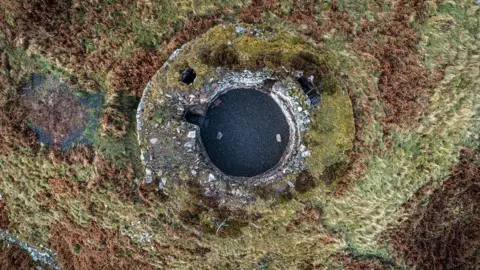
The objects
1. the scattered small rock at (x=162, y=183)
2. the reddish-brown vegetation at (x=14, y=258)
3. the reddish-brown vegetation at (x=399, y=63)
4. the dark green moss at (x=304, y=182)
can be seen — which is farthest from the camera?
the reddish-brown vegetation at (x=14, y=258)

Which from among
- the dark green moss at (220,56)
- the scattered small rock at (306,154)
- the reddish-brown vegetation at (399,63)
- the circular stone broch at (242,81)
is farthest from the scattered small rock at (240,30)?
the scattered small rock at (306,154)

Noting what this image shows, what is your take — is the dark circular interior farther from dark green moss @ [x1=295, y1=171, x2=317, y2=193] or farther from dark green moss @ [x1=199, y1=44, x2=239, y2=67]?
dark green moss @ [x1=199, y1=44, x2=239, y2=67]

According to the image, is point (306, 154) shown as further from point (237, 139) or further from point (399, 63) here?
point (399, 63)

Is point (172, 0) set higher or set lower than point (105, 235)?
higher

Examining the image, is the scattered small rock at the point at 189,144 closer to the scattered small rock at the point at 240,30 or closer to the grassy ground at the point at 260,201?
the grassy ground at the point at 260,201

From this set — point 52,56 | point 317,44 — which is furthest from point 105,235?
point 317,44

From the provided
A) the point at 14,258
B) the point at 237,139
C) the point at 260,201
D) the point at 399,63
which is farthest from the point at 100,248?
the point at 399,63

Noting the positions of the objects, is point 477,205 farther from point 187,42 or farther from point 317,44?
point 187,42
